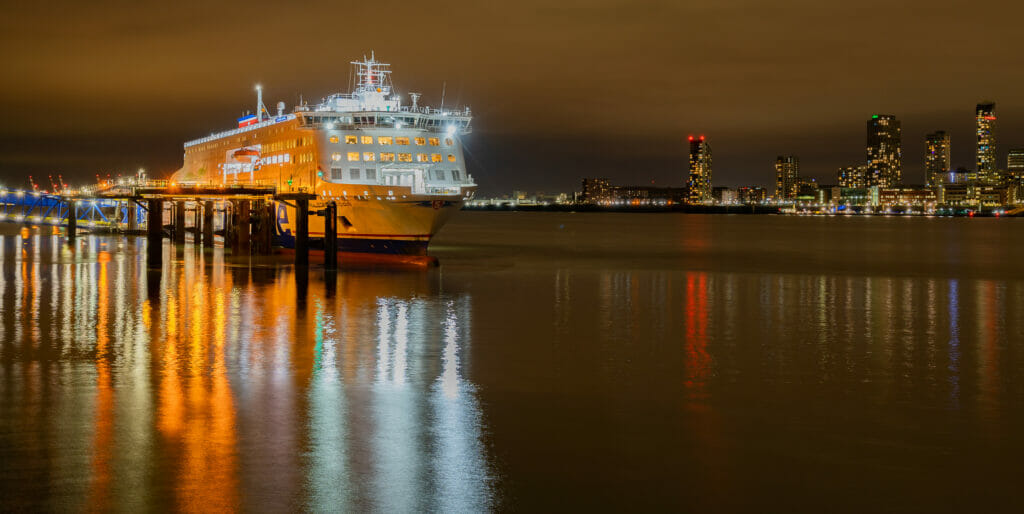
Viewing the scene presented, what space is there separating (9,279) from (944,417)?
34317mm

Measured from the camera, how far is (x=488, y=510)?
9.59 metres

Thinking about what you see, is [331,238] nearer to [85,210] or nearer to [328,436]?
[328,436]

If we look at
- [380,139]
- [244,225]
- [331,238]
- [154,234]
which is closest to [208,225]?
[244,225]

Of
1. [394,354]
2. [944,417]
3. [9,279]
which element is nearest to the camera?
[944,417]

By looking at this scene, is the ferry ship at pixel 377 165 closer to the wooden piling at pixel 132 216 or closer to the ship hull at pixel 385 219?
the ship hull at pixel 385 219

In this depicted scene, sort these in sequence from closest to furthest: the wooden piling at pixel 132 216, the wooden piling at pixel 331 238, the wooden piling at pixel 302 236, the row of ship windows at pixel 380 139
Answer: the wooden piling at pixel 302 236 → the wooden piling at pixel 331 238 → the row of ship windows at pixel 380 139 → the wooden piling at pixel 132 216

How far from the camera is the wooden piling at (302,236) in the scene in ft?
138

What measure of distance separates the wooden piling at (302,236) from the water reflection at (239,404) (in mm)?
12439

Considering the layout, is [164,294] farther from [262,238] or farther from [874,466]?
[874,466]

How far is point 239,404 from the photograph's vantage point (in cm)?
1424

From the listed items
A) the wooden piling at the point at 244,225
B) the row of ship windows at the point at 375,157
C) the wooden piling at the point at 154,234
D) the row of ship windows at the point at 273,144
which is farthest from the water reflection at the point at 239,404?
the row of ship windows at the point at 273,144

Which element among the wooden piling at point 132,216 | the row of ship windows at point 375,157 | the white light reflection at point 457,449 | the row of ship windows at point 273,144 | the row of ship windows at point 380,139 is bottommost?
the white light reflection at point 457,449

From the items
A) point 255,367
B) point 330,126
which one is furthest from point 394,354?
point 330,126

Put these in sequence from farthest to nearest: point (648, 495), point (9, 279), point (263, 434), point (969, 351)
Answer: point (9, 279) → point (969, 351) → point (263, 434) → point (648, 495)
